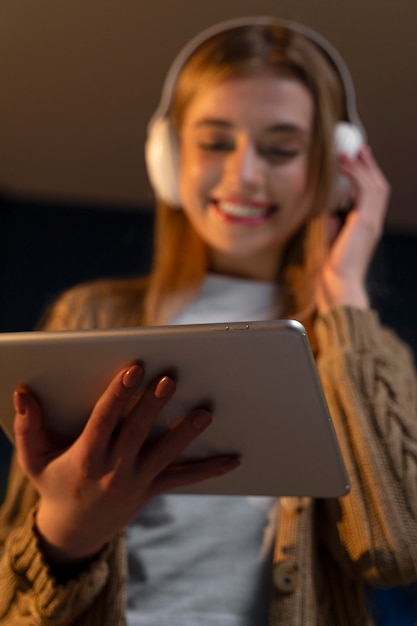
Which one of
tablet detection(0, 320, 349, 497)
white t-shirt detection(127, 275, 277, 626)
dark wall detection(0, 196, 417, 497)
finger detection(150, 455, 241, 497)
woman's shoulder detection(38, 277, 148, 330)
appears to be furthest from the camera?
dark wall detection(0, 196, 417, 497)

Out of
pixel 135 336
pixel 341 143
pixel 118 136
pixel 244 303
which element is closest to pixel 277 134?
pixel 341 143

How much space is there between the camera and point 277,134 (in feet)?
3.26

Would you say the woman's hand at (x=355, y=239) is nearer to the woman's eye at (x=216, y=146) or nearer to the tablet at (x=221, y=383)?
the woman's eye at (x=216, y=146)

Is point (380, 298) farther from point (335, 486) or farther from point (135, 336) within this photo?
point (135, 336)

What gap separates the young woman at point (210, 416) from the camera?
2.06 ft

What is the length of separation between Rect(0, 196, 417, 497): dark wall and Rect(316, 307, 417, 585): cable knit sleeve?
2.12 feet

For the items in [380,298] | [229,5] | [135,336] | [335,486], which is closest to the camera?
[135,336]

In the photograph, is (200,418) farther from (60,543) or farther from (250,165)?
(250,165)

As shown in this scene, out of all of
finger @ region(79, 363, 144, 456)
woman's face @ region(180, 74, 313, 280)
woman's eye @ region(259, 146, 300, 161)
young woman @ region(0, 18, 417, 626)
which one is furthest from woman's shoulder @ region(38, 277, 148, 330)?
finger @ region(79, 363, 144, 456)

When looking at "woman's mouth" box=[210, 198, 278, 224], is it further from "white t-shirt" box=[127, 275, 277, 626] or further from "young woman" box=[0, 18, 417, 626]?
"white t-shirt" box=[127, 275, 277, 626]

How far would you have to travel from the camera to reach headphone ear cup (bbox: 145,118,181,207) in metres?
1.03

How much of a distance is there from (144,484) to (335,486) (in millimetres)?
157

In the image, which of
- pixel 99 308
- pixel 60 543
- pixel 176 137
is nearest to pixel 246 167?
pixel 176 137

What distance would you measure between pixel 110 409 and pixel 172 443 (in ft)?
0.19
